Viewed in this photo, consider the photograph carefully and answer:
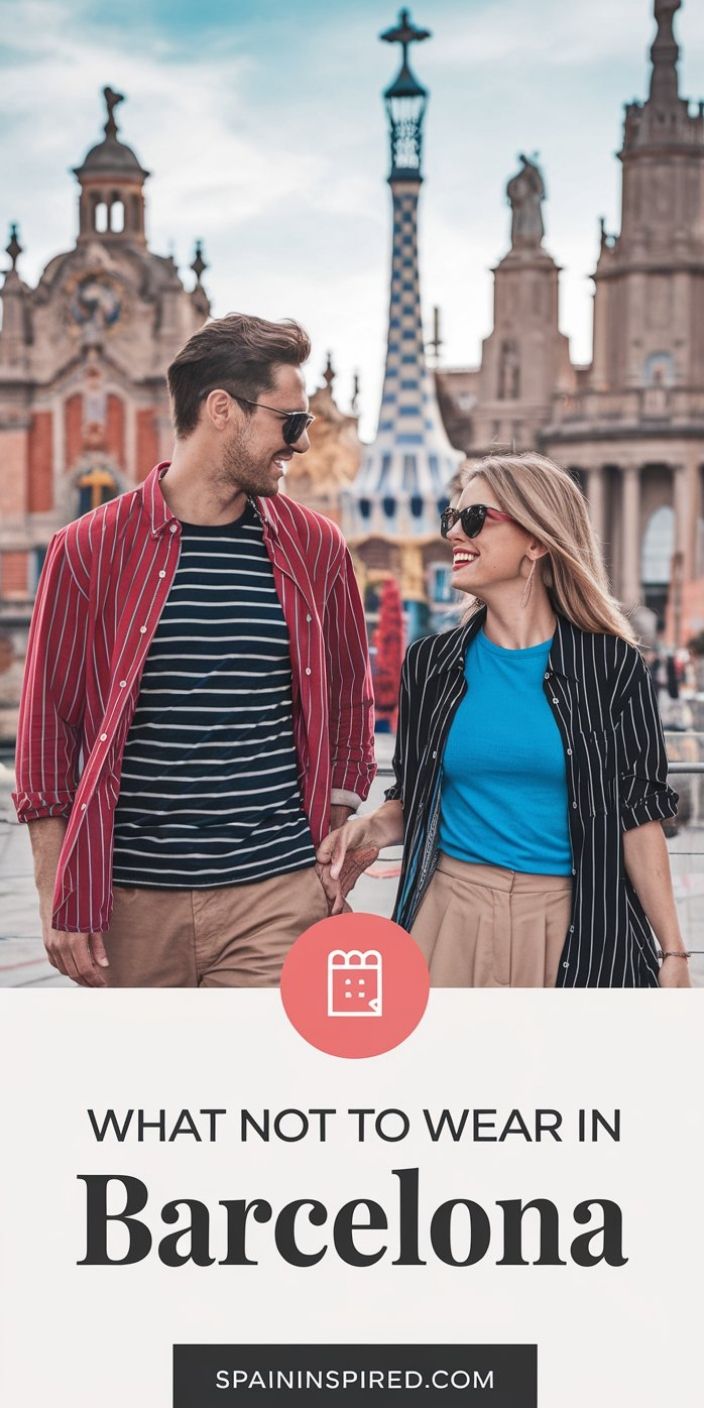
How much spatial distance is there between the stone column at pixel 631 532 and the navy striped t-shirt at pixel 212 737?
37267 millimetres

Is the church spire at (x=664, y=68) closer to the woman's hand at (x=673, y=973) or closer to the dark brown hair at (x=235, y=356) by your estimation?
the dark brown hair at (x=235, y=356)

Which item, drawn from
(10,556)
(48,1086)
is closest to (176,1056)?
(48,1086)

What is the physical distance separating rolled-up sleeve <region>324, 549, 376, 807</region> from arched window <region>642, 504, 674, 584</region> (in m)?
38.1

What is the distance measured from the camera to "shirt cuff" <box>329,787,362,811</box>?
324 centimetres

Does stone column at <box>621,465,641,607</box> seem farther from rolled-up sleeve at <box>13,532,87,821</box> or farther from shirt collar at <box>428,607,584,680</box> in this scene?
rolled-up sleeve at <box>13,532,87,821</box>

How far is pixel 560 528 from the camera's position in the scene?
3.05m

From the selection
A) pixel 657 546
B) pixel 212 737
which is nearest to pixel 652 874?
pixel 212 737

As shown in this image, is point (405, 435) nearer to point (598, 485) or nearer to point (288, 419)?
point (598, 485)

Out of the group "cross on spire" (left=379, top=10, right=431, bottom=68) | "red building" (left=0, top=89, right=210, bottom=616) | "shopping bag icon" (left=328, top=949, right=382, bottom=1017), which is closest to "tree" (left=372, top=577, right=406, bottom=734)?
"cross on spire" (left=379, top=10, right=431, bottom=68)

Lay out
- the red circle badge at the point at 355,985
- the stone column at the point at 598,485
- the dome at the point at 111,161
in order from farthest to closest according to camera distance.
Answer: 1. the dome at the point at 111,161
2. the stone column at the point at 598,485
3. the red circle badge at the point at 355,985

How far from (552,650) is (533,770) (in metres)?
0.21

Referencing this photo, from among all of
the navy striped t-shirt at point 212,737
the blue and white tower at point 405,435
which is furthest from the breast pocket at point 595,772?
the blue and white tower at point 405,435

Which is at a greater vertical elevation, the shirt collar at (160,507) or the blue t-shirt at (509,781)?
the shirt collar at (160,507)

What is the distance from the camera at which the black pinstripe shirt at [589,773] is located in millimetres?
3002
